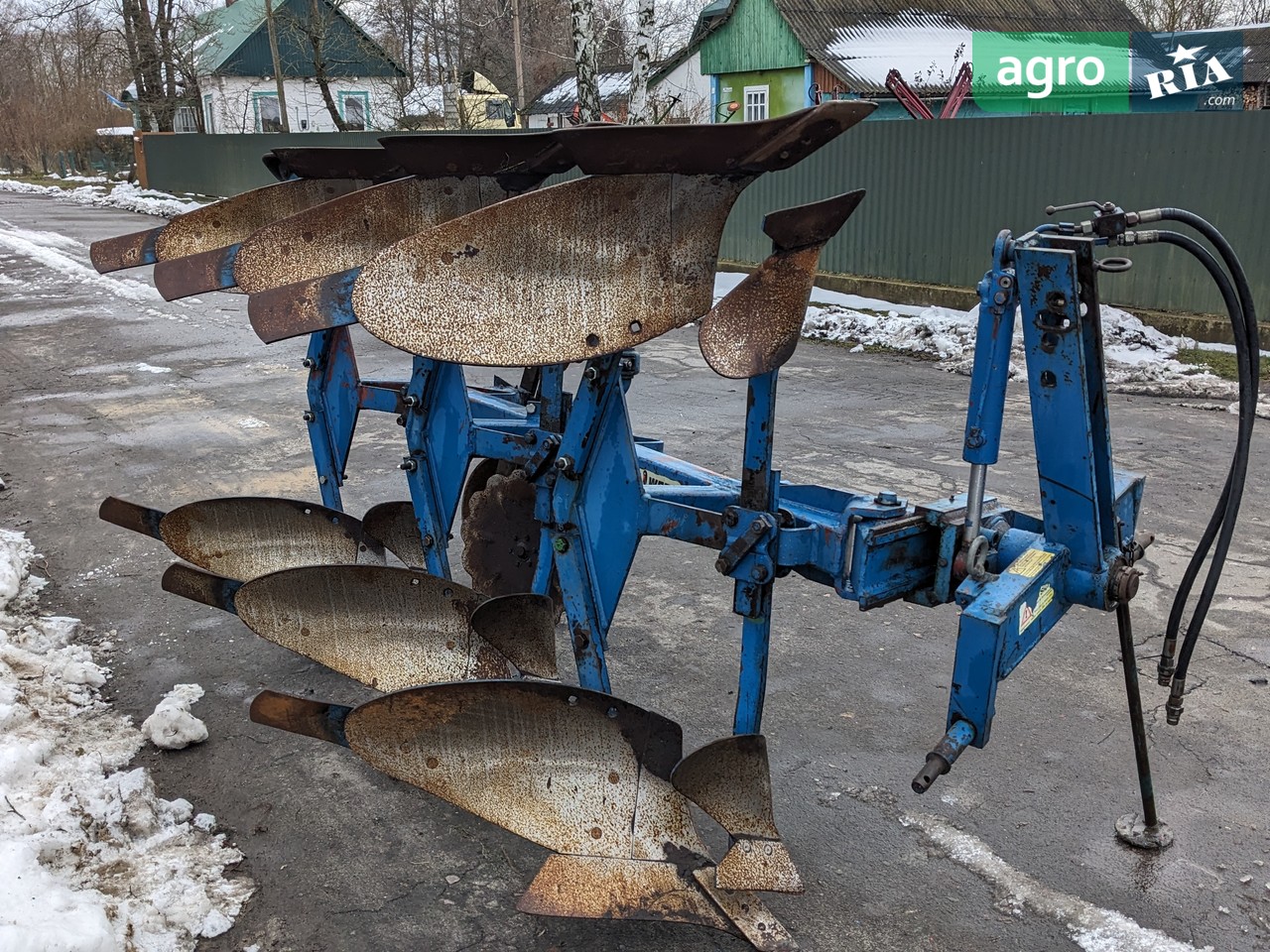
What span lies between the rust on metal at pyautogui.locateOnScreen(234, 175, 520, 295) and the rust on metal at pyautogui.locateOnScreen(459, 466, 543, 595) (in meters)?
1.07

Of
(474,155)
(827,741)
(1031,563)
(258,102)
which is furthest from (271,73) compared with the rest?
(1031,563)

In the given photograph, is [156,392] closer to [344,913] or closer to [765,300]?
[344,913]

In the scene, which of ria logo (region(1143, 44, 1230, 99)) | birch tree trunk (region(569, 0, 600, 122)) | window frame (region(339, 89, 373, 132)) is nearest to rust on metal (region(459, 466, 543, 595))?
birch tree trunk (region(569, 0, 600, 122))

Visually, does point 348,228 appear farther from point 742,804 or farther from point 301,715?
point 742,804

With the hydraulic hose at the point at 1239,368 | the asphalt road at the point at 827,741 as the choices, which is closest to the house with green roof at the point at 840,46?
the asphalt road at the point at 827,741

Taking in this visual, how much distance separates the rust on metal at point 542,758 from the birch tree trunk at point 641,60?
35.4 ft

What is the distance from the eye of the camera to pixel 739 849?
2699 mm

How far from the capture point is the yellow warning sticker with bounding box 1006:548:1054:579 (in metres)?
2.51

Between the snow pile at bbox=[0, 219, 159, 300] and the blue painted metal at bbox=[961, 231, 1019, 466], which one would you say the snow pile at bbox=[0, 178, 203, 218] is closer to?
the snow pile at bbox=[0, 219, 159, 300]

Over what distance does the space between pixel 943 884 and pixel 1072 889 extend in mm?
319

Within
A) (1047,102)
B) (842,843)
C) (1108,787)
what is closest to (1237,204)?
(1108,787)

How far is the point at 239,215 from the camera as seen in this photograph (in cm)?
410

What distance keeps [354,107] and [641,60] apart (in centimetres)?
3501

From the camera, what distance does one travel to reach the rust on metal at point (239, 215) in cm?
401
